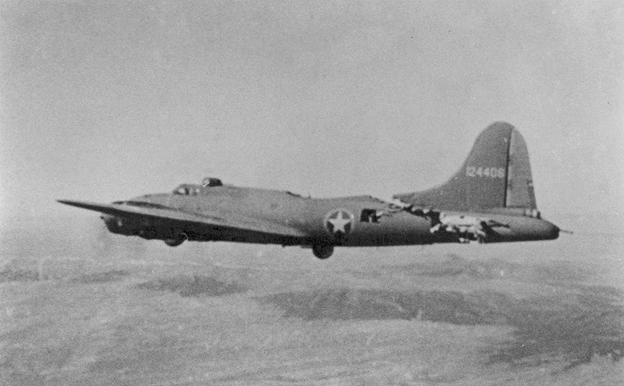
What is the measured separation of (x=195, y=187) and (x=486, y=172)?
517 inches

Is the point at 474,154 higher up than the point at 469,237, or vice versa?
the point at 474,154

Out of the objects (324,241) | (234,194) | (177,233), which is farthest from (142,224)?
(324,241)

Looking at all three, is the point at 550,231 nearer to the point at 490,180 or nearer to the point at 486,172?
the point at 490,180

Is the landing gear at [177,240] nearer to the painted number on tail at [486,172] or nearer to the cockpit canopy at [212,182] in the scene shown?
the cockpit canopy at [212,182]

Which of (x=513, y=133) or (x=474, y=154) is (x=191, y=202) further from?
(x=513, y=133)

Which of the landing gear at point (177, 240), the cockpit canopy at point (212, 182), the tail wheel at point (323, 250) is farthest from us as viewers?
the cockpit canopy at point (212, 182)

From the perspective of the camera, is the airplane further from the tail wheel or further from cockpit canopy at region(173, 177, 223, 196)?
cockpit canopy at region(173, 177, 223, 196)

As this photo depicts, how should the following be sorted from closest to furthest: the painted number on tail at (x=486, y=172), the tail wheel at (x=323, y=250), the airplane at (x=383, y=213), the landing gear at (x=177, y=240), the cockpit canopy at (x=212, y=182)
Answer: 1. the airplane at (x=383, y=213)
2. the painted number on tail at (x=486, y=172)
3. the tail wheel at (x=323, y=250)
4. the landing gear at (x=177, y=240)
5. the cockpit canopy at (x=212, y=182)

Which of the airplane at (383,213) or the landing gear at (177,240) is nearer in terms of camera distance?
the airplane at (383,213)

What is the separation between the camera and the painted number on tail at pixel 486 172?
21.5 meters

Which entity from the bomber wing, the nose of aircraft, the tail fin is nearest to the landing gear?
the bomber wing

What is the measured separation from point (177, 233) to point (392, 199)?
9.30 metres

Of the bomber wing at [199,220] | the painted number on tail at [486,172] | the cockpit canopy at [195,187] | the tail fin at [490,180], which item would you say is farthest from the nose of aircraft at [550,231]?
the cockpit canopy at [195,187]

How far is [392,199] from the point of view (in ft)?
70.2
